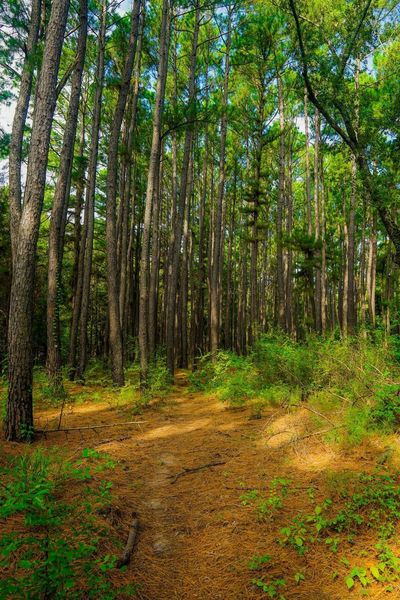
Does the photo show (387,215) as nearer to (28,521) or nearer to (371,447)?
(371,447)

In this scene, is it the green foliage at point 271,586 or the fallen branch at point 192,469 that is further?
the fallen branch at point 192,469

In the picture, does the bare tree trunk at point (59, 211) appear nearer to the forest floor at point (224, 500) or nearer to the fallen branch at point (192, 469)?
the forest floor at point (224, 500)

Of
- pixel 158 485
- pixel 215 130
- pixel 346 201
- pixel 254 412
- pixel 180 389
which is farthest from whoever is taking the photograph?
pixel 346 201

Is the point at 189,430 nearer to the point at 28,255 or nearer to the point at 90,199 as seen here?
the point at 28,255

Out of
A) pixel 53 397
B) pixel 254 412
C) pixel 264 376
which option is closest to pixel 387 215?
pixel 264 376

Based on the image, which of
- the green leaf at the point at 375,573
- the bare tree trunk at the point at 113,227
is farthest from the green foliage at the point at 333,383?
the bare tree trunk at the point at 113,227

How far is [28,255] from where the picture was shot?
483 cm

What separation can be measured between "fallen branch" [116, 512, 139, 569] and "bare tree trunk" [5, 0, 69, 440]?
2.40m

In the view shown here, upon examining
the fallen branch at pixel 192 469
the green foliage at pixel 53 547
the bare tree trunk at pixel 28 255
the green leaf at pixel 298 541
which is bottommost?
the fallen branch at pixel 192 469

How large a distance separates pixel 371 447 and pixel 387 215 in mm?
6534

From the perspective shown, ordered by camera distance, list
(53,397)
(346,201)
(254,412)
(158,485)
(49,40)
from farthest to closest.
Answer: (346,201) → (53,397) → (254,412) → (49,40) → (158,485)

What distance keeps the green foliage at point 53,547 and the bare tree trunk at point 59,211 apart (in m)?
5.63

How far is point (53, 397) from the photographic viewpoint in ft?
26.9

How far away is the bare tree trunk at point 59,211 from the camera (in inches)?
310
